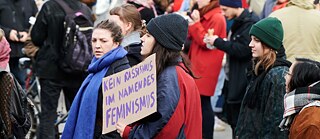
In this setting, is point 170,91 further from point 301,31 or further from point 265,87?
point 301,31

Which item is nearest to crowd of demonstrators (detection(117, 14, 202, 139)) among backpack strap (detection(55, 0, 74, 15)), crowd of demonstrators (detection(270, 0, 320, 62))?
crowd of demonstrators (detection(270, 0, 320, 62))

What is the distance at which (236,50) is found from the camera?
848 cm

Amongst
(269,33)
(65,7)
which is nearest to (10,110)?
(269,33)

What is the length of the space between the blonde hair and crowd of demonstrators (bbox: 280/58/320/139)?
890 mm

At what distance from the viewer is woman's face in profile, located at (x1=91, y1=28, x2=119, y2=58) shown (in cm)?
601

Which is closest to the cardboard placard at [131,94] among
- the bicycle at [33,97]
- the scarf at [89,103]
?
the scarf at [89,103]

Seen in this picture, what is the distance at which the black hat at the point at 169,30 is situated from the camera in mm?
5105

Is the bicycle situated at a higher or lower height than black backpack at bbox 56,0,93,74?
lower

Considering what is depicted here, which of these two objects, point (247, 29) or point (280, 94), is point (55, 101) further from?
point (280, 94)

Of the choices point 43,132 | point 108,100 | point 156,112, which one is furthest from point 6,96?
point 43,132

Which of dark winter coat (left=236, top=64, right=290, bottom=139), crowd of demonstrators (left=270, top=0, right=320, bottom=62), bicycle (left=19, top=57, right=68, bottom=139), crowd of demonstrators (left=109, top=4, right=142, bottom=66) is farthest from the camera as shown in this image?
bicycle (left=19, top=57, right=68, bottom=139)

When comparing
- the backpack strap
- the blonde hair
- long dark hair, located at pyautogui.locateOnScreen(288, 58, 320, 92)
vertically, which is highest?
long dark hair, located at pyautogui.locateOnScreen(288, 58, 320, 92)

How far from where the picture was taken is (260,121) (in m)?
6.26

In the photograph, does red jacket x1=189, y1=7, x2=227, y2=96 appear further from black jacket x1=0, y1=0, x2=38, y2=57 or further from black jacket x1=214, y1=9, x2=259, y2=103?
black jacket x1=0, y1=0, x2=38, y2=57
